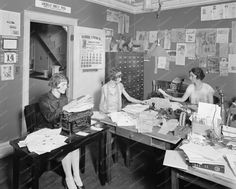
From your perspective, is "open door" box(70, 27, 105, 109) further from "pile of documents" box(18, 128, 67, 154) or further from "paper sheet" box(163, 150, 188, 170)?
"paper sheet" box(163, 150, 188, 170)

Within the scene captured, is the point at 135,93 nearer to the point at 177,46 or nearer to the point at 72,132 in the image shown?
the point at 177,46

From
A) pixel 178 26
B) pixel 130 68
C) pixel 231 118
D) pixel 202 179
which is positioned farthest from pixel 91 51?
pixel 202 179

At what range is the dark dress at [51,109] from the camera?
2127 millimetres

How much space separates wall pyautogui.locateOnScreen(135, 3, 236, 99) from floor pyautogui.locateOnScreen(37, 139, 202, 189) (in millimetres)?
1891

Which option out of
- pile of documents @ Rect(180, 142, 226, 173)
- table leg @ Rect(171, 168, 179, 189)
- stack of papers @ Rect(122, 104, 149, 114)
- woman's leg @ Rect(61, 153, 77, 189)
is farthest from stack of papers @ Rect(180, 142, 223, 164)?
woman's leg @ Rect(61, 153, 77, 189)

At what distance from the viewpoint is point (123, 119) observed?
2324 mm

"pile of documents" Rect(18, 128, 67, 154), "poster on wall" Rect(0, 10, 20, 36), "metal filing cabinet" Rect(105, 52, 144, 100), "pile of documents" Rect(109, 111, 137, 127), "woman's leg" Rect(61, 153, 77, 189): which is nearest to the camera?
"pile of documents" Rect(18, 128, 67, 154)

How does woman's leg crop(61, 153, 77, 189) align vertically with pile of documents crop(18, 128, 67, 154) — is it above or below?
below

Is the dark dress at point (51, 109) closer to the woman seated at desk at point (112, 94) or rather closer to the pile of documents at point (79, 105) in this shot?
the pile of documents at point (79, 105)

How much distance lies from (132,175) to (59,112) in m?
1.16

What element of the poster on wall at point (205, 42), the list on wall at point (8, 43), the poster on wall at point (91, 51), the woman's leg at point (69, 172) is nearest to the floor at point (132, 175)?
the woman's leg at point (69, 172)

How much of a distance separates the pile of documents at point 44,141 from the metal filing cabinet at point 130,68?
2.45m

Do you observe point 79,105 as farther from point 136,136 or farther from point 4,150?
point 4,150

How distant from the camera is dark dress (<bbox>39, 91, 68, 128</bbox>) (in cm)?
213
